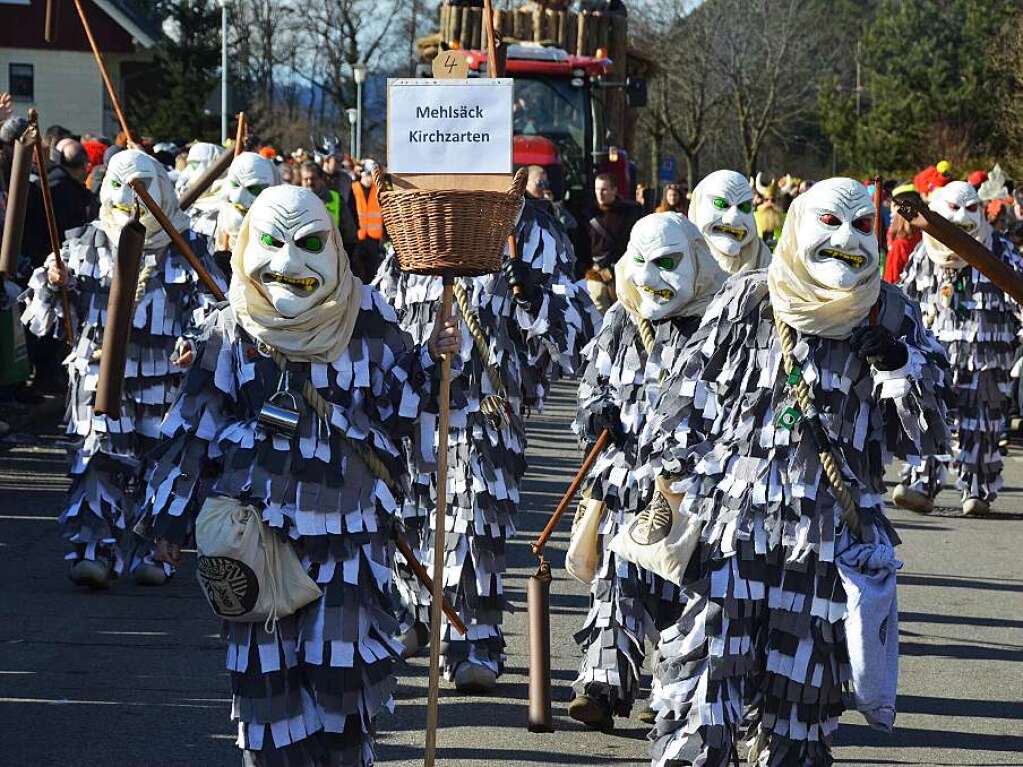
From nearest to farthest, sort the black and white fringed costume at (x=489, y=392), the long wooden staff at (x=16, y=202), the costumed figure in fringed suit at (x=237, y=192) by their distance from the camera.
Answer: the black and white fringed costume at (x=489, y=392), the long wooden staff at (x=16, y=202), the costumed figure in fringed suit at (x=237, y=192)

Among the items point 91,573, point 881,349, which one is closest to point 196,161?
point 91,573

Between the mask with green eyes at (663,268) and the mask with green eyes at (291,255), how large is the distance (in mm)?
1703

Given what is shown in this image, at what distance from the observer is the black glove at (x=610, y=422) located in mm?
6805

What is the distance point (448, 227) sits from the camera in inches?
217

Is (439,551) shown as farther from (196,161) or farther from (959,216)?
(196,161)

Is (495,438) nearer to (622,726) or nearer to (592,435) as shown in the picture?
(592,435)

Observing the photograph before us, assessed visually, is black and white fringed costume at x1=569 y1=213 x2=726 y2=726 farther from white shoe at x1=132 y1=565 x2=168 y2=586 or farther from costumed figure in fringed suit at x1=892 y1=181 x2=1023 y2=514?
costumed figure in fringed suit at x1=892 y1=181 x2=1023 y2=514

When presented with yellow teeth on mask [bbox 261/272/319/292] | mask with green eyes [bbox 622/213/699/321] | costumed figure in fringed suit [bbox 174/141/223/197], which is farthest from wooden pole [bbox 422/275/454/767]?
costumed figure in fringed suit [bbox 174/141/223/197]

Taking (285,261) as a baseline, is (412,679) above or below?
below

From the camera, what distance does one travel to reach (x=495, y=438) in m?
7.55

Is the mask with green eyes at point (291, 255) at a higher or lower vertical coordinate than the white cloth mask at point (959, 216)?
lower

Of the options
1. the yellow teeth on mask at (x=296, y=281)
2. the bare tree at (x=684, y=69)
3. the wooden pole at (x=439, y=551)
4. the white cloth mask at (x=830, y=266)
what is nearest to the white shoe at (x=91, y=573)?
the wooden pole at (x=439, y=551)

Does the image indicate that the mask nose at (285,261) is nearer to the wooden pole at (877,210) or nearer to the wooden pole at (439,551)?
the wooden pole at (439,551)

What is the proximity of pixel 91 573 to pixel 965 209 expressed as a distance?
19.9ft
